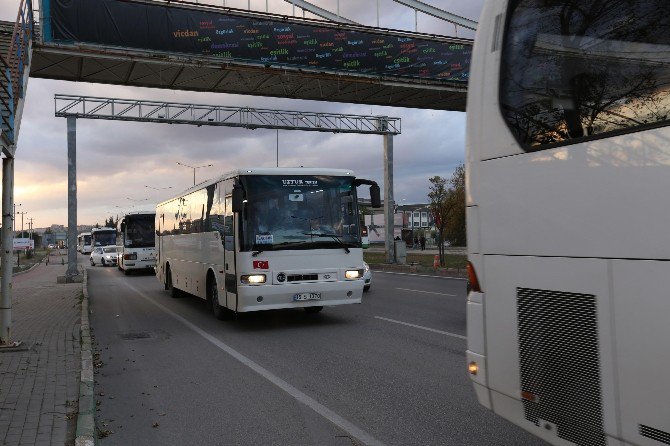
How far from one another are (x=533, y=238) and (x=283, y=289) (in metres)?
7.49

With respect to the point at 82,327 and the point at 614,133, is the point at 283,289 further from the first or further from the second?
the point at 614,133

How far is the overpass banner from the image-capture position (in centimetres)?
2138

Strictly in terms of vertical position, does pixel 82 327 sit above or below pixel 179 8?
below

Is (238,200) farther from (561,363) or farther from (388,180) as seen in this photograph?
(388,180)

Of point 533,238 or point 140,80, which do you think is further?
point 140,80

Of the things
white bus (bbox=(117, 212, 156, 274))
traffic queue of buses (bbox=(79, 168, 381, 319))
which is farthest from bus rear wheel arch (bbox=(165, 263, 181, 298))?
white bus (bbox=(117, 212, 156, 274))

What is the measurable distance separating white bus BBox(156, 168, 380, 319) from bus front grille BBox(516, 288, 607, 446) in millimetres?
7257

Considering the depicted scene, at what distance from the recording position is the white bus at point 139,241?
96.9ft

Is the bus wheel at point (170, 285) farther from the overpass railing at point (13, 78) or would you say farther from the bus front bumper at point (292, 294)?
the bus front bumper at point (292, 294)

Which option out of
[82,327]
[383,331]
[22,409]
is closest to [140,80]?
[82,327]

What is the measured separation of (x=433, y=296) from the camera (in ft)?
51.9

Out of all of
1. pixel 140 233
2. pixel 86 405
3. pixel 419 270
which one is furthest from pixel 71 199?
pixel 86 405

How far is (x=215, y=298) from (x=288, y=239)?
2822mm

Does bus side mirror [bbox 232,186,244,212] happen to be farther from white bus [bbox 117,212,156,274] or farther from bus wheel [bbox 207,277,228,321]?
white bus [bbox 117,212,156,274]
